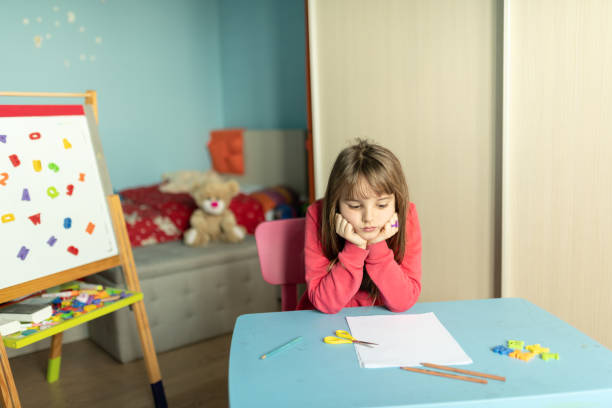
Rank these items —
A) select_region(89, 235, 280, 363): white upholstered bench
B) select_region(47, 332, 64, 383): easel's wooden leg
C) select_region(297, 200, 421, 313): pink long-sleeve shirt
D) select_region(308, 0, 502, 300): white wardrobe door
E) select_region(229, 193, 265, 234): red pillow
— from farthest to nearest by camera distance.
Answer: select_region(229, 193, 265, 234): red pillow, select_region(89, 235, 280, 363): white upholstered bench, select_region(47, 332, 64, 383): easel's wooden leg, select_region(308, 0, 502, 300): white wardrobe door, select_region(297, 200, 421, 313): pink long-sleeve shirt

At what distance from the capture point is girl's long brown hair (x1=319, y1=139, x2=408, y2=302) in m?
1.19

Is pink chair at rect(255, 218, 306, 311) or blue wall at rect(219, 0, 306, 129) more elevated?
blue wall at rect(219, 0, 306, 129)

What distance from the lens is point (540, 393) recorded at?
0.77m

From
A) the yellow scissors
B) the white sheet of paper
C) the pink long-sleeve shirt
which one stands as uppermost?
the pink long-sleeve shirt

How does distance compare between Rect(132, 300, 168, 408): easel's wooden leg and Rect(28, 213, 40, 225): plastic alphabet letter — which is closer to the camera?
Rect(28, 213, 40, 225): plastic alphabet letter

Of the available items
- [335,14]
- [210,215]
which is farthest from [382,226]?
[210,215]

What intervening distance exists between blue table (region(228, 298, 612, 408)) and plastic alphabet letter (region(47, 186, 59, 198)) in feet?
2.98

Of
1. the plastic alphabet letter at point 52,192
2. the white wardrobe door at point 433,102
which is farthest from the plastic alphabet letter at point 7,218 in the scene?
the white wardrobe door at point 433,102

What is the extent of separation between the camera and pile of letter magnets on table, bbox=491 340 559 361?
2.89 ft

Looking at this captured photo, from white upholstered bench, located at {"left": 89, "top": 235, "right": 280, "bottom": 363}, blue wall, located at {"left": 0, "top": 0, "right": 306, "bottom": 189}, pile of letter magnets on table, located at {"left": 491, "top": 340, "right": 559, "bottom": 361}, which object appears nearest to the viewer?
pile of letter magnets on table, located at {"left": 491, "top": 340, "right": 559, "bottom": 361}

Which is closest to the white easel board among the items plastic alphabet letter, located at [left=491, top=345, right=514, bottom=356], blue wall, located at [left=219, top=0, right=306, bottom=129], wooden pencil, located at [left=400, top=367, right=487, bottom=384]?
wooden pencil, located at [left=400, top=367, right=487, bottom=384]

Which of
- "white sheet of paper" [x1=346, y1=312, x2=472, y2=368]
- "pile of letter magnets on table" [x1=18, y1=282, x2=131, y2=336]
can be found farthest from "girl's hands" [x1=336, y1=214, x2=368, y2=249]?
"pile of letter magnets on table" [x1=18, y1=282, x2=131, y2=336]

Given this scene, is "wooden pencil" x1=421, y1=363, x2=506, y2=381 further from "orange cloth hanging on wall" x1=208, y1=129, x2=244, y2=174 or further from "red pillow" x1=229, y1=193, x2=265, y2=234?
"orange cloth hanging on wall" x1=208, y1=129, x2=244, y2=174

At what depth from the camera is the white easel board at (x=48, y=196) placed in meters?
1.48
